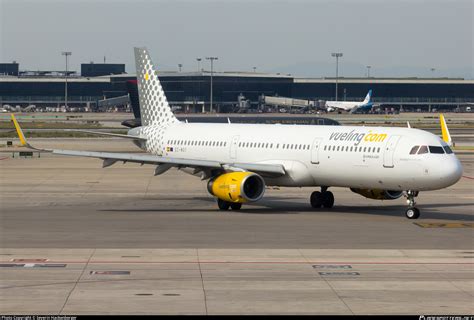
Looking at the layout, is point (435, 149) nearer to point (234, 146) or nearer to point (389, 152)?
point (389, 152)

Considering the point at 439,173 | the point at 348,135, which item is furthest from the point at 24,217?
the point at 439,173

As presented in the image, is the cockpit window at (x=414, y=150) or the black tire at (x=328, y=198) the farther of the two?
the black tire at (x=328, y=198)

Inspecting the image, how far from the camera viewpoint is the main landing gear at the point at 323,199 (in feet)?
146

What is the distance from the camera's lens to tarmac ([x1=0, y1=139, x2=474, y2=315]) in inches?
878

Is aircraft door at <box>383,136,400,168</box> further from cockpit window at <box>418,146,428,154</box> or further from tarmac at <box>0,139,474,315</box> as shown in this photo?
tarmac at <box>0,139,474,315</box>

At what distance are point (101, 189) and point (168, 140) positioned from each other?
5.45 meters

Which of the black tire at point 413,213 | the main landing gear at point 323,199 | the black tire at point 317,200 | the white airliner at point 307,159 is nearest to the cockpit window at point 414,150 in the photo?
the white airliner at point 307,159

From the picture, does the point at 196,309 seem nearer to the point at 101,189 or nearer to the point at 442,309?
the point at 442,309

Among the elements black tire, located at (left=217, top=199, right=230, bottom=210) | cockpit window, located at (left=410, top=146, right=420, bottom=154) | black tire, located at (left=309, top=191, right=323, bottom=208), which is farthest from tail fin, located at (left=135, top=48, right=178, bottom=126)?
cockpit window, located at (left=410, top=146, right=420, bottom=154)

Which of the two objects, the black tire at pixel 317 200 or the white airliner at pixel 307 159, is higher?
the white airliner at pixel 307 159

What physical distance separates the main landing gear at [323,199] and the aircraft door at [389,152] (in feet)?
18.9

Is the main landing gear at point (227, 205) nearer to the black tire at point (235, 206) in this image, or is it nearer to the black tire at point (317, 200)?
the black tire at point (235, 206)

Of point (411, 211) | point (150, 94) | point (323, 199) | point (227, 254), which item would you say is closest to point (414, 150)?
point (411, 211)

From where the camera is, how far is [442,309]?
2142cm
